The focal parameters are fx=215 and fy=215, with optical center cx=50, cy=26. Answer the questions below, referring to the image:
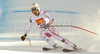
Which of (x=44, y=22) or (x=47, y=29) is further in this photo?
(x=47, y=29)

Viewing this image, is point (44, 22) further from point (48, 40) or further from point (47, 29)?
point (48, 40)

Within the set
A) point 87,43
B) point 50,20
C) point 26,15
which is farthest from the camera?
point 26,15

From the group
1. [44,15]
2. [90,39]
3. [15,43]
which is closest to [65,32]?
[90,39]

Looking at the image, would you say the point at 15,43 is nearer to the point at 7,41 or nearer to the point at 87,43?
the point at 7,41

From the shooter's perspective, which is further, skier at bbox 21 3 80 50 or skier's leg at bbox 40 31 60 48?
skier's leg at bbox 40 31 60 48

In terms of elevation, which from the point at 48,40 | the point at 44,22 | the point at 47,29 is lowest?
the point at 48,40

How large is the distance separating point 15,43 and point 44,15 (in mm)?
2262

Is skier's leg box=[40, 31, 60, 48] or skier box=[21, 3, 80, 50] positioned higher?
skier box=[21, 3, 80, 50]

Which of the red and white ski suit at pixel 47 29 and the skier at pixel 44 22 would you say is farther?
the red and white ski suit at pixel 47 29

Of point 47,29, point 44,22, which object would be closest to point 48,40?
point 47,29

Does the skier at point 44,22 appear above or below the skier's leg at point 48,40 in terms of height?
above

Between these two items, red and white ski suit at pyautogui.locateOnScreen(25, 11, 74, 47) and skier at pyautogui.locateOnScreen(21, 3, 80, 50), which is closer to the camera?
skier at pyautogui.locateOnScreen(21, 3, 80, 50)

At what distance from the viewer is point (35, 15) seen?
219 inches

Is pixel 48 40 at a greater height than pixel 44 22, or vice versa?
pixel 44 22
